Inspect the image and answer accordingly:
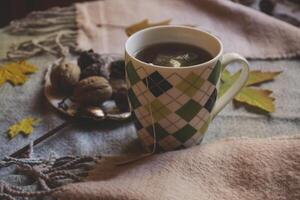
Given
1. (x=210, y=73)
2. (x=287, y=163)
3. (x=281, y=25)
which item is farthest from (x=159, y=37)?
(x=281, y=25)

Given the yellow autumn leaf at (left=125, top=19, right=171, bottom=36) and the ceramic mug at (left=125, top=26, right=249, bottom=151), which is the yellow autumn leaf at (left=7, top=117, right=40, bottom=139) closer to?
the ceramic mug at (left=125, top=26, right=249, bottom=151)

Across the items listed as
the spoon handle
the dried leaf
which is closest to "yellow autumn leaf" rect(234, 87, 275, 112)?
the dried leaf

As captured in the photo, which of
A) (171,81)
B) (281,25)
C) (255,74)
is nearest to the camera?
(171,81)

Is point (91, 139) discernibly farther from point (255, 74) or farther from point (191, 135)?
point (255, 74)

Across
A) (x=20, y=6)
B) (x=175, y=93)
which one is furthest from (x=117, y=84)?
(x=20, y=6)

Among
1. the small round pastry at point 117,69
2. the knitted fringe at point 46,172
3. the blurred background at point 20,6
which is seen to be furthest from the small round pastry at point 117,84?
the blurred background at point 20,6
